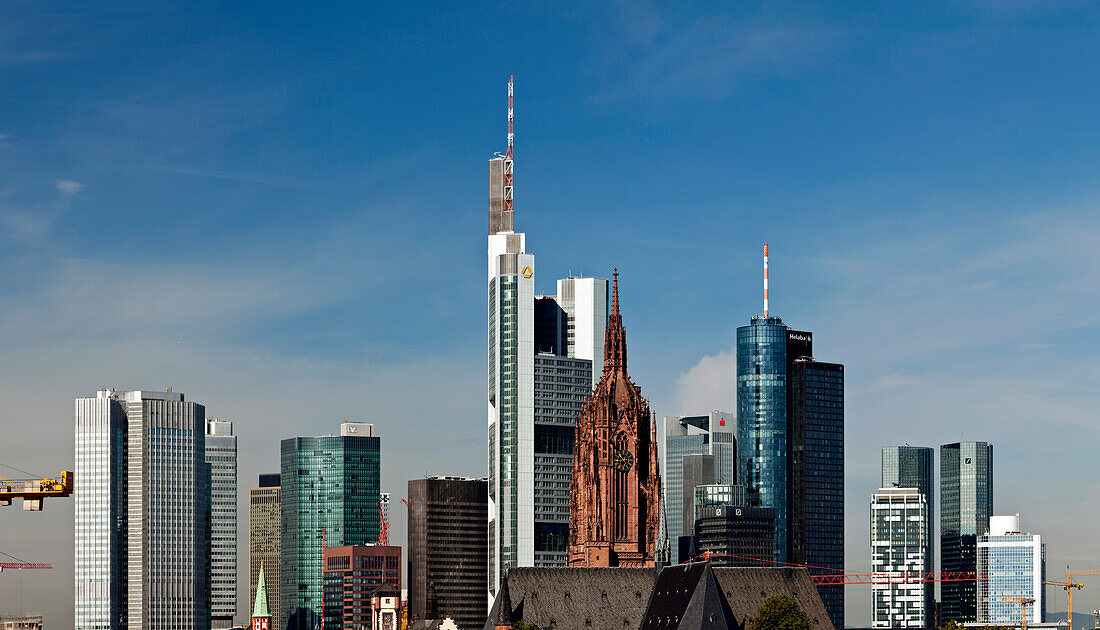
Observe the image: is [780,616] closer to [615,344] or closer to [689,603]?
[689,603]

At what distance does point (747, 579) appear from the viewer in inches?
6265

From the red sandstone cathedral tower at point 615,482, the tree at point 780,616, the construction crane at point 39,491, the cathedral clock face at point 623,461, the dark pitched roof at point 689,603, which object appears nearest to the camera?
the construction crane at point 39,491

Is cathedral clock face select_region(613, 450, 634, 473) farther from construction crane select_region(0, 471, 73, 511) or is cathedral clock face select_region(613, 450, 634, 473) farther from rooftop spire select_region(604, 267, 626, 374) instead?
construction crane select_region(0, 471, 73, 511)

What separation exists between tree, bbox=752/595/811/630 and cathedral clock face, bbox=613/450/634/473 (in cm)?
2476

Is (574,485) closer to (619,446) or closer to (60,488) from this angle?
(619,446)

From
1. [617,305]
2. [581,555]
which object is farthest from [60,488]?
[617,305]

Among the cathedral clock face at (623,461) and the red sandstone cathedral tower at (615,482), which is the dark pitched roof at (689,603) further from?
the cathedral clock face at (623,461)

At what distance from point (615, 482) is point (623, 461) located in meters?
2.26

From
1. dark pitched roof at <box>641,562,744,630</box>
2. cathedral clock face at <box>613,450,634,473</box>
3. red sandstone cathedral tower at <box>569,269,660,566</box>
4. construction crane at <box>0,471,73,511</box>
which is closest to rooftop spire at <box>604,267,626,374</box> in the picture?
red sandstone cathedral tower at <box>569,269,660,566</box>

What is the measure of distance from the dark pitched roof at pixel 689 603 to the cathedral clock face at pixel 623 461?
18515mm

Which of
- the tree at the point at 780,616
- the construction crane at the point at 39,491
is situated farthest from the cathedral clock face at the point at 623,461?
the construction crane at the point at 39,491

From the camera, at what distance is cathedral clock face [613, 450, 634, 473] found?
575 feet

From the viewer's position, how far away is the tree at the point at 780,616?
152m

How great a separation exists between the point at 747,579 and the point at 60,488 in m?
74.3
